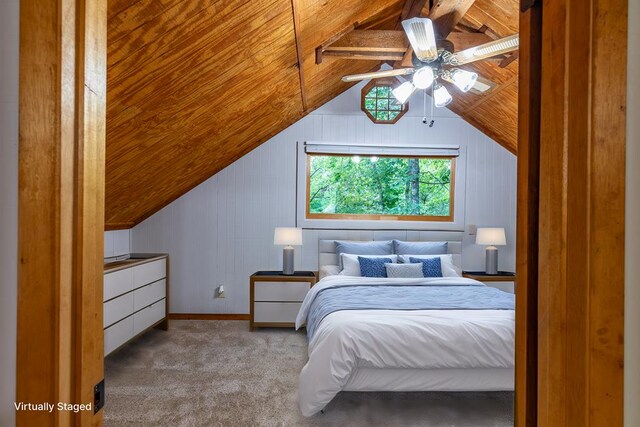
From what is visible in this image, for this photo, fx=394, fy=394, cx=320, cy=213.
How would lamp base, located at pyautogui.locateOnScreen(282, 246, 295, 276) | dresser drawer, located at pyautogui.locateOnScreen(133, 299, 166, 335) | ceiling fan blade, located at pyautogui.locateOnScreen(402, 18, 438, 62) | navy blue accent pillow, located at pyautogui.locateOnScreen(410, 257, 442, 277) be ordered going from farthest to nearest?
lamp base, located at pyautogui.locateOnScreen(282, 246, 295, 276)
navy blue accent pillow, located at pyautogui.locateOnScreen(410, 257, 442, 277)
dresser drawer, located at pyautogui.locateOnScreen(133, 299, 166, 335)
ceiling fan blade, located at pyautogui.locateOnScreen(402, 18, 438, 62)

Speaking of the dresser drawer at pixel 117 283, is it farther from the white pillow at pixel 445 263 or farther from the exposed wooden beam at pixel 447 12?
the exposed wooden beam at pixel 447 12

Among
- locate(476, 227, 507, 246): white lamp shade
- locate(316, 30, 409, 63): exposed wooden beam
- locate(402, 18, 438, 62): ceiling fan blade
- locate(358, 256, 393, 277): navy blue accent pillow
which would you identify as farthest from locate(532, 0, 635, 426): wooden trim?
locate(476, 227, 507, 246): white lamp shade

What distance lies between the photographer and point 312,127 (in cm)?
475

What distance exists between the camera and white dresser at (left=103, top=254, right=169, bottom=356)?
3.08 metres

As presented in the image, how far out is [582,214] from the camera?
703mm

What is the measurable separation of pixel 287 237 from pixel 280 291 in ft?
1.92

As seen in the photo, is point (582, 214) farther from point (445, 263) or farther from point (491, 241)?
point (491, 241)

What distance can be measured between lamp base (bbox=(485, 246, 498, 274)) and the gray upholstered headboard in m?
0.30

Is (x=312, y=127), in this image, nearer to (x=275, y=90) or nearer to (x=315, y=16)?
(x=275, y=90)

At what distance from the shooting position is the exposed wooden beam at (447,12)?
8.14ft

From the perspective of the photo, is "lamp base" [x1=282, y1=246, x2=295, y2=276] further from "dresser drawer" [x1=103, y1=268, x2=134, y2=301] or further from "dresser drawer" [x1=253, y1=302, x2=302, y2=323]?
"dresser drawer" [x1=103, y1=268, x2=134, y2=301]

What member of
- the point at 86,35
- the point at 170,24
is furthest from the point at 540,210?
the point at 170,24

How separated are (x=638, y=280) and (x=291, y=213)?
13.7 ft

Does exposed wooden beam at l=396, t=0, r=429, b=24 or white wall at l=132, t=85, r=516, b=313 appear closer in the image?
exposed wooden beam at l=396, t=0, r=429, b=24
